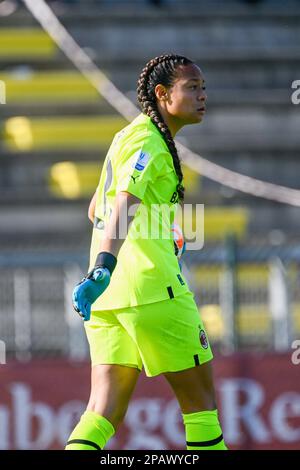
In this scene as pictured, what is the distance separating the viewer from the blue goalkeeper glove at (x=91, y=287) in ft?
13.5

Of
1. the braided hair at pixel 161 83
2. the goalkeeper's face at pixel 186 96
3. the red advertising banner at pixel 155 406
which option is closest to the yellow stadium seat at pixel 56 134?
the red advertising banner at pixel 155 406

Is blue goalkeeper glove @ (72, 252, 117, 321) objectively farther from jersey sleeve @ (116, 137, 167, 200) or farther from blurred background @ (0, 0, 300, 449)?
blurred background @ (0, 0, 300, 449)

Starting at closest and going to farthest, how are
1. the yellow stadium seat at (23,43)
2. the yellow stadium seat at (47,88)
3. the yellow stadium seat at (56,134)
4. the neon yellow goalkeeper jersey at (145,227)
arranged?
the neon yellow goalkeeper jersey at (145,227) < the yellow stadium seat at (56,134) < the yellow stadium seat at (47,88) < the yellow stadium seat at (23,43)

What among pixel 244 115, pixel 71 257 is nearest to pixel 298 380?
pixel 71 257

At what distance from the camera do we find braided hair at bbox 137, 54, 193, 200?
4559 mm

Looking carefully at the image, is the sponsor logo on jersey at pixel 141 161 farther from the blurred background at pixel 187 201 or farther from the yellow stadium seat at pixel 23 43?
the yellow stadium seat at pixel 23 43

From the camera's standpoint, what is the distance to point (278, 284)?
27.4ft

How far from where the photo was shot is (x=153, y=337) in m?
4.43

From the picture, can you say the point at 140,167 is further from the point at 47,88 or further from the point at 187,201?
the point at 47,88

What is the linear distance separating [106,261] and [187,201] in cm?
824

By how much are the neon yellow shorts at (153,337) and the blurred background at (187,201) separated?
338cm

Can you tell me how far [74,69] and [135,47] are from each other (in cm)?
86
